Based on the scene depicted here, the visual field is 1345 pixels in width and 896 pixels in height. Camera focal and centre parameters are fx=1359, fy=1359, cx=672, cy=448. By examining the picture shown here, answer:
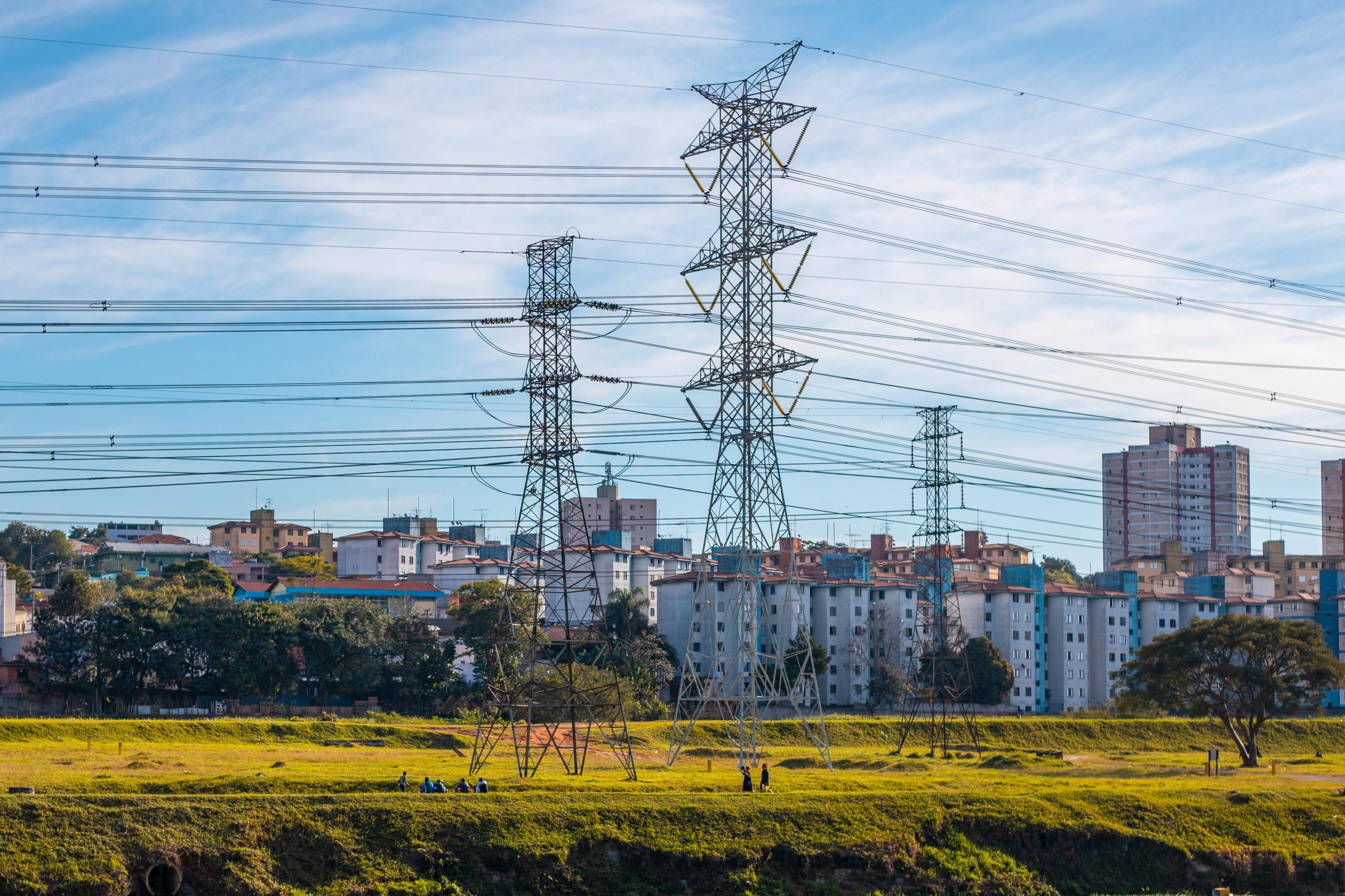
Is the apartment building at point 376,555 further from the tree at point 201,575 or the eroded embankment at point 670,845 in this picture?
the eroded embankment at point 670,845

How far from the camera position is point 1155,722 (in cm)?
10738

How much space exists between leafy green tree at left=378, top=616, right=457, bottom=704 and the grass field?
34.7 m

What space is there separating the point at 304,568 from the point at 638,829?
14146 centimetres

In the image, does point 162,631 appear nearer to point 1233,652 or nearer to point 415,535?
point 1233,652

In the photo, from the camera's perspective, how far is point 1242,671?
8225cm

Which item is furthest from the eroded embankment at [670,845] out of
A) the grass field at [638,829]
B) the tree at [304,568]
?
the tree at [304,568]

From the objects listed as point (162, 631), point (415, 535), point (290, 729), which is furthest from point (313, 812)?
point (415, 535)

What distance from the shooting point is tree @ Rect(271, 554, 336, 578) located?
17550cm

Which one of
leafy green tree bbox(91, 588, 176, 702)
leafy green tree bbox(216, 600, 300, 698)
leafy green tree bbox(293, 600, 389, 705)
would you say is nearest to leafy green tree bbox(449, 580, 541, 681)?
leafy green tree bbox(293, 600, 389, 705)

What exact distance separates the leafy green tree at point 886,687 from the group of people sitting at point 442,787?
8096 cm

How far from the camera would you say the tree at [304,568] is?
576 ft

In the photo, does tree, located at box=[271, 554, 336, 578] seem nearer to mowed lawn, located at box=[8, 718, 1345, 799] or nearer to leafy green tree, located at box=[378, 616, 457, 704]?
leafy green tree, located at box=[378, 616, 457, 704]

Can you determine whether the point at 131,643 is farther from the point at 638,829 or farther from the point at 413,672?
the point at 638,829

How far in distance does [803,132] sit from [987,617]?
95.0 metres
